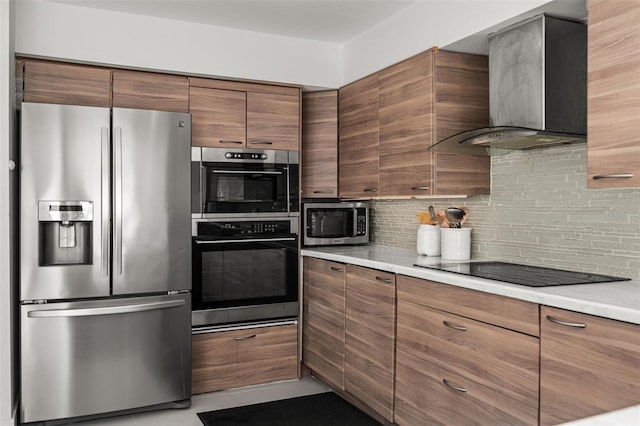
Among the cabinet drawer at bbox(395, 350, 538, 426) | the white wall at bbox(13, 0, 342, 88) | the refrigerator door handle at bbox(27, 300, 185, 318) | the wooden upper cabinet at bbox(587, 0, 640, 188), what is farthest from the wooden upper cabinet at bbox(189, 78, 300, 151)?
the wooden upper cabinet at bbox(587, 0, 640, 188)

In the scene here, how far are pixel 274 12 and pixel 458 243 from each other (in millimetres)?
1824

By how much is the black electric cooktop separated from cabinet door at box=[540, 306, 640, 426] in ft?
0.90

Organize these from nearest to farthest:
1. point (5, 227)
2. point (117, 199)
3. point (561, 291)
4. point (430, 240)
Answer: point (561, 291) < point (5, 227) < point (117, 199) < point (430, 240)

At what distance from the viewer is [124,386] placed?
123 inches

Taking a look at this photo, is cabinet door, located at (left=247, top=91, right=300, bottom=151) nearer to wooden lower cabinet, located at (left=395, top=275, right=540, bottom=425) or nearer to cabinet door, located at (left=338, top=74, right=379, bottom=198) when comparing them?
cabinet door, located at (left=338, top=74, right=379, bottom=198)

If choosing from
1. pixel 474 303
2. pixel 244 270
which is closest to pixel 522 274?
pixel 474 303

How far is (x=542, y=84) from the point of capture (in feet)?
8.13

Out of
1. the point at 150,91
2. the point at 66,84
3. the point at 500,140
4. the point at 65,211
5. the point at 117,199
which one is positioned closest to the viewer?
the point at 500,140

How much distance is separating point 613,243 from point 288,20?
234cm

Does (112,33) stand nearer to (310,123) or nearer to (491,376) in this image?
(310,123)

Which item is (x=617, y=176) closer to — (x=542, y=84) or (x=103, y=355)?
(x=542, y=84)

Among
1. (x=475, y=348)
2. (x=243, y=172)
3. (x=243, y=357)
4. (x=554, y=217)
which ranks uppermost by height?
(x=243, y=172)

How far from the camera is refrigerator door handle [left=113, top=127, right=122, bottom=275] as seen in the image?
123 inches

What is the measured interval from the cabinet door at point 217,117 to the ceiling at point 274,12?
0.47 metres
